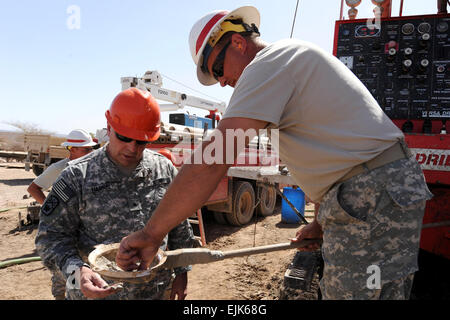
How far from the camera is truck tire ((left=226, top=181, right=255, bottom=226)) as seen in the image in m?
7.82

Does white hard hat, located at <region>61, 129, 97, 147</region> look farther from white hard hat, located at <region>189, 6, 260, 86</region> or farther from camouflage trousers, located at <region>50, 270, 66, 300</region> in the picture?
white hard hat, located at <region>189, 6, 260, 86</region>

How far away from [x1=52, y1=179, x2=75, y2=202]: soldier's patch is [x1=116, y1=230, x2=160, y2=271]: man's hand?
2.74 ft

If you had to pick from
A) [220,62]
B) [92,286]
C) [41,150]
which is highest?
[220,62]

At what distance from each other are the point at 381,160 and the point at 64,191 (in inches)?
73.2

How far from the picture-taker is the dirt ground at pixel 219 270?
4543 millimetres

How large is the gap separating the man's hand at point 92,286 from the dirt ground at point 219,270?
6.77 feet

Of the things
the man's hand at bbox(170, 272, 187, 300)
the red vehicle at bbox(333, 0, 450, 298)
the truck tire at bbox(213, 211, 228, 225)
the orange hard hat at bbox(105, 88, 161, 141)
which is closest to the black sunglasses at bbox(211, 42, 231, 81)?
the orange hard hat at bbox(105, 88, 161, 141)

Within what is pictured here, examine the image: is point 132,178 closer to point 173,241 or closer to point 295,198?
point 173,241

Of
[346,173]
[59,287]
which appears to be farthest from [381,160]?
[59,287]

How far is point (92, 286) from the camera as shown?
1722 millimetres

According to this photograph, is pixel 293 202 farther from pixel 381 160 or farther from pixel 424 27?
pixel 381 160

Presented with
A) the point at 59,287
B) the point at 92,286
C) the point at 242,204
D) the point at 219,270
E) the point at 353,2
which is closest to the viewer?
the point at 92,286

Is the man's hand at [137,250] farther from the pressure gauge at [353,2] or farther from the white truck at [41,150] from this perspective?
the white truck at [41,150]
